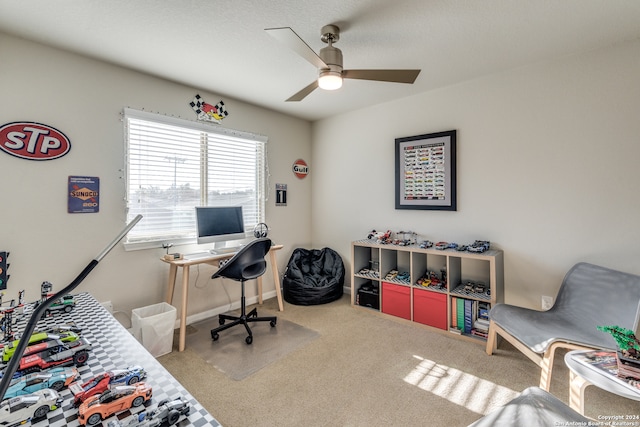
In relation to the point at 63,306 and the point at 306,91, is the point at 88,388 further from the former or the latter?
the point at 306,91

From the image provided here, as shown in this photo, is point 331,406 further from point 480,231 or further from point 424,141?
point 424,141

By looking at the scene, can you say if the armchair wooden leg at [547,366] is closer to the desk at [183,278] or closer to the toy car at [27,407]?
the toy car at [27,407]

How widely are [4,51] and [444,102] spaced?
3.65 m

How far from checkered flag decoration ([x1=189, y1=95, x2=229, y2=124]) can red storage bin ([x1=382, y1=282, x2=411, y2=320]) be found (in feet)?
8.41

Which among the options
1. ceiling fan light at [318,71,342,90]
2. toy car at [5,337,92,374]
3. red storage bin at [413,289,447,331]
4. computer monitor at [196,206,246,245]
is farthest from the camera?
computer monitor at [196,206,246,245]

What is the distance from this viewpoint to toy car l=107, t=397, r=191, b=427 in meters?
0.71

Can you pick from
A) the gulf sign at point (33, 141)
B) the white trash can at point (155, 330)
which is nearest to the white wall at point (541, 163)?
the white trash can at point (155, 330)

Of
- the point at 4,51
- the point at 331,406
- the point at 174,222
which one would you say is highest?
the point at 4,51

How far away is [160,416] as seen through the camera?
0.73 meters

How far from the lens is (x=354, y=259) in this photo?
3.47 meters

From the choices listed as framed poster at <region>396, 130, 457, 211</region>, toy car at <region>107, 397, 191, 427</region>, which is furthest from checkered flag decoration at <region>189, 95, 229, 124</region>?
toy car at <region>107, 397, 191, 427</region>

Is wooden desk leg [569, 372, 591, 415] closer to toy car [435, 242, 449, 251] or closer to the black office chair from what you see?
toy car [435, 242, 449, 251]

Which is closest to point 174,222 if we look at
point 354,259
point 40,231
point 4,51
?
point 40,231

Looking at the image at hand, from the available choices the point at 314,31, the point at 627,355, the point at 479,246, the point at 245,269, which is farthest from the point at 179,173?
the point at 627,355
